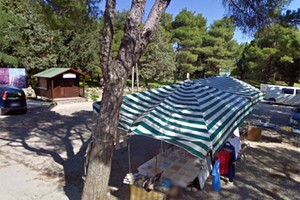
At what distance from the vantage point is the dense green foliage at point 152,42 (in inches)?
263

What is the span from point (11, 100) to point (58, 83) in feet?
18.5

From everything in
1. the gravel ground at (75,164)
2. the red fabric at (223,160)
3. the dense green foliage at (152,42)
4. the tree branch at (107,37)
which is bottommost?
the gravel ground at (75,164)

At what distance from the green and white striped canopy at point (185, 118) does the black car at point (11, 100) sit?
27.7ft

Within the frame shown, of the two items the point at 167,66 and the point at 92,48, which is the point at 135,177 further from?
the point at 167,66

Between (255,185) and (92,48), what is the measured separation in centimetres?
1859

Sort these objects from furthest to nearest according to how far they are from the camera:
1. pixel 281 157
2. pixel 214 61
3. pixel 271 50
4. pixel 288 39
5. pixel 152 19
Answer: pixel 214 61, pixel 271 50, pixel 288 39, pixel 281 157, pixel 152 19

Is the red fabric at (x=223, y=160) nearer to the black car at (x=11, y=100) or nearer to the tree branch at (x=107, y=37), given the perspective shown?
the tree branch at (x=107, y=37)

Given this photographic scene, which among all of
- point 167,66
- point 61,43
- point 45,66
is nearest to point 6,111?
point 45,66

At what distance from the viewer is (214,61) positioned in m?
32.8

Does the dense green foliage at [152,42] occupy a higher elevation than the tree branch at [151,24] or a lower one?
higher

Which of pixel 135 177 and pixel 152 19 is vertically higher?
pixel 152 19

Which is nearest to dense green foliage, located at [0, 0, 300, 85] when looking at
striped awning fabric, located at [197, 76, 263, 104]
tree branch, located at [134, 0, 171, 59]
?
striped awning fabric, located at [197, 76, 263, 104]

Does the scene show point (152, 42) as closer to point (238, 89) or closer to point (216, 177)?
point (238, 89)

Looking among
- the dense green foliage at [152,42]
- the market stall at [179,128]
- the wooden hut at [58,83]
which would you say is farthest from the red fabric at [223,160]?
the wooden hut at [58,83]
